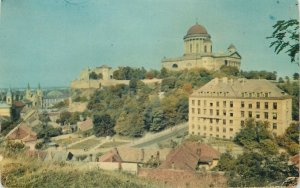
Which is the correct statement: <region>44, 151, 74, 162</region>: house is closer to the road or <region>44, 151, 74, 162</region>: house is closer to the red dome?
the road

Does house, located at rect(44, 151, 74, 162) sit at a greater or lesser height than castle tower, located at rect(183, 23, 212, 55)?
lesser

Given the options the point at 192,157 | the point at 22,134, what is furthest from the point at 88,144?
the point at 192,157

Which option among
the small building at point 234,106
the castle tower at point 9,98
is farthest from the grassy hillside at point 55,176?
the small building at point 234,106

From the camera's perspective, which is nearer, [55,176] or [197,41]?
[55,176]

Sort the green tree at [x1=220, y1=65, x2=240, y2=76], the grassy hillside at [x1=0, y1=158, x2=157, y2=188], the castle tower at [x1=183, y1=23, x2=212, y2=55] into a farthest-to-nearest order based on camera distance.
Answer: the green tree at [x1=220, y1=65, x2=240, y2=76] → the castle tower at [x1=183, y1=23, x2=212, y2=55] → the grassy hillside at [x1=0, y1=158, x2=157, y2=188]

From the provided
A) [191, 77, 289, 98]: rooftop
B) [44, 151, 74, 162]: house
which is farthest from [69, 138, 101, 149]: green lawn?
[191, 77, 289, 98]: rooftop

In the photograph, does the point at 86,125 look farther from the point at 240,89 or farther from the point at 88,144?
the point at 240,89

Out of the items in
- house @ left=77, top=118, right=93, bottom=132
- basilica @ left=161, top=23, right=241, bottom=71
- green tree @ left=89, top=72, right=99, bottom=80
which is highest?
basilica @ left=161, top=23, right=241, bottom=71
